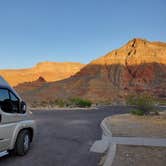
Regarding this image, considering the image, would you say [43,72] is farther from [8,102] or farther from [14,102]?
[8,102]

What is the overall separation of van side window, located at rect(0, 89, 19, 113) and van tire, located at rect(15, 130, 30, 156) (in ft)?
2.21

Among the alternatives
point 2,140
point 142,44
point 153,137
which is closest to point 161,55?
point 142,44

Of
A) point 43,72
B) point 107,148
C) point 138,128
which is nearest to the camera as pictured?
point 107,148

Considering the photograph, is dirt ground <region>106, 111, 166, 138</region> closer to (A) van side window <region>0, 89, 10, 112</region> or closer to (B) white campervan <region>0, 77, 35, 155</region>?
(B) white campervan <region>0, 77, 35, 155</region>

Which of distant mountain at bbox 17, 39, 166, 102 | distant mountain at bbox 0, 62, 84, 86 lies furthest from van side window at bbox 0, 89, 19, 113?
distant mountain at bbox 0, 62, 84, 86

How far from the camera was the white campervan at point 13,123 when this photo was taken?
736 centimetres

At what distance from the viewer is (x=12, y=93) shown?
839 centimetres

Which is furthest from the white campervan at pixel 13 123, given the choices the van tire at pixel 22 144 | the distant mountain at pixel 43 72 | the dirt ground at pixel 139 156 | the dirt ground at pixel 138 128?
the distant mountain at pixel 43 72

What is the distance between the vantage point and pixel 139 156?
8.11 meters

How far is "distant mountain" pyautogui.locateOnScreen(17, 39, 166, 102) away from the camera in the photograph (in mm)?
70000

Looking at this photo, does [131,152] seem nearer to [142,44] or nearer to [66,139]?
[66,139]

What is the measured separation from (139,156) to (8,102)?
376 centimetres

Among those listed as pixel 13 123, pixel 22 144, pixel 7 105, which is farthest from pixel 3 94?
pixel 22 144

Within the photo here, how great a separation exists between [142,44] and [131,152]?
75515mm
